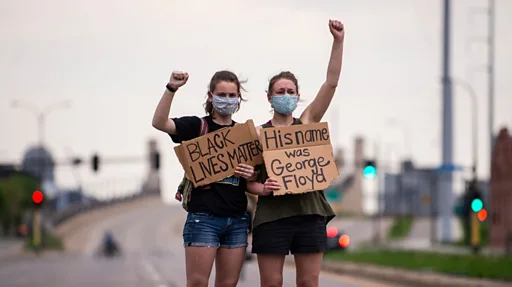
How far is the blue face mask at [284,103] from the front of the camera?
333 inches

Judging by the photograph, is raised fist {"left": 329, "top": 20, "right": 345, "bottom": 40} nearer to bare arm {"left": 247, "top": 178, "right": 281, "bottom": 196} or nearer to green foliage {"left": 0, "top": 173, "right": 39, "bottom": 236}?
bare arm {"left": 247, "top": 178, "right": 281, "bottom": 196}

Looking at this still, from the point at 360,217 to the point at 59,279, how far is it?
105 m

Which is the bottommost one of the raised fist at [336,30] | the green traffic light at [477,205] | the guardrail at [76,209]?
the guardrail at [76,209]

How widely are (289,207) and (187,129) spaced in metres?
0.90

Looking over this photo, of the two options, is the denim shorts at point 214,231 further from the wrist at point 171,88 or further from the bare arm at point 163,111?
the wrist at point 171,88

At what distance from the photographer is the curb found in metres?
21.2

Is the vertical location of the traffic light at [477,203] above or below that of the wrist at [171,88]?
below

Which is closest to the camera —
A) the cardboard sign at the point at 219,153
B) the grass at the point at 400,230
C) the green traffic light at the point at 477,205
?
the cardboard sign at the point at 219,153

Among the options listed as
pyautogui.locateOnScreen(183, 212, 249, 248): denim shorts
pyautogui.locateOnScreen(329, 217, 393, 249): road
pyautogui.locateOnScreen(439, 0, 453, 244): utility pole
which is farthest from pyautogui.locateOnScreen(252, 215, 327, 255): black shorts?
pyautogui.locateOnScreen(329, 217, 393, 249): road

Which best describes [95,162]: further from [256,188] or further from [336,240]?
[256,188]

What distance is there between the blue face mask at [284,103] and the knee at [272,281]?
42.1 inches

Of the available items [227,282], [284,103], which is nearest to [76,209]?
[227,282]

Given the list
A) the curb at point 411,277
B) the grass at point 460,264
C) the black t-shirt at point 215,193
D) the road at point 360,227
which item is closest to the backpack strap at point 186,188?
the black t-shirt at point 215,193

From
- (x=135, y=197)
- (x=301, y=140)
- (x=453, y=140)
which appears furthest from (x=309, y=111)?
(x=135, y=197)
